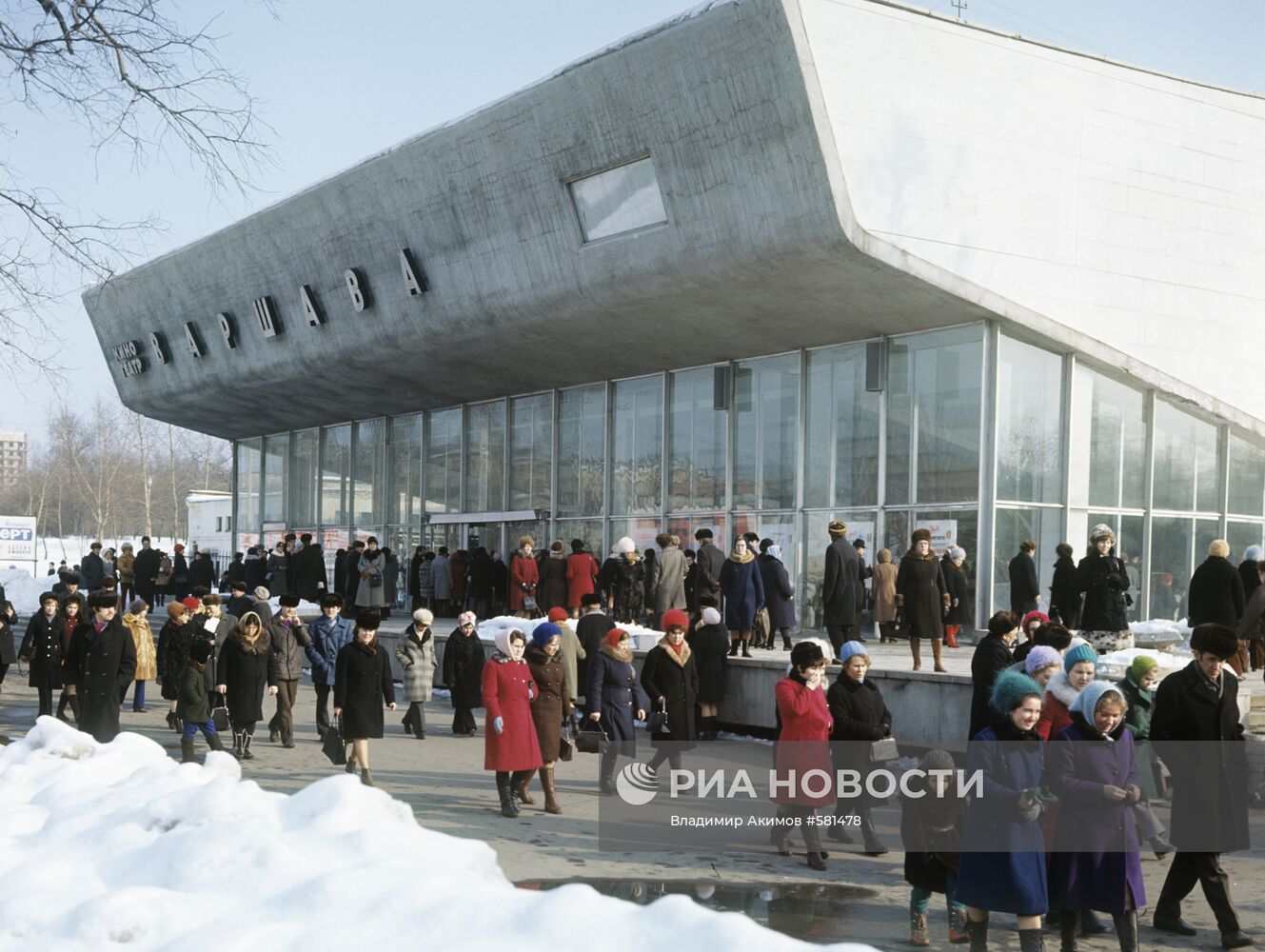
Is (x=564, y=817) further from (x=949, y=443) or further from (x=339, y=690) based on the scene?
(x=949, y=443)

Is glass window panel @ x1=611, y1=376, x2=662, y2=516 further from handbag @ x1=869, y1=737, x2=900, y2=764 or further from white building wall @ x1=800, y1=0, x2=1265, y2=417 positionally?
handbag @ x1=869, y1=737, x2=900, y2=764

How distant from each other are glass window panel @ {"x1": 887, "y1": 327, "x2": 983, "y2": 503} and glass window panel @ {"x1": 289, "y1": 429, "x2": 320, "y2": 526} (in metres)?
20.5

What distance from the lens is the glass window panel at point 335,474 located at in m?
36.8

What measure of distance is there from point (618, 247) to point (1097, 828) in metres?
15.4

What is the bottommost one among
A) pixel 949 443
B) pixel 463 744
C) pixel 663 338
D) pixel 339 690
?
pixel 463 744

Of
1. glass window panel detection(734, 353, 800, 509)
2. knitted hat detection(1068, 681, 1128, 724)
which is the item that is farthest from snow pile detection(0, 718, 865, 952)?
glass window panel detection(734, 353, 800, 509)

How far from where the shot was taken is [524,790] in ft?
38.4

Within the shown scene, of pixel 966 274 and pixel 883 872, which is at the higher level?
pixel 966 274

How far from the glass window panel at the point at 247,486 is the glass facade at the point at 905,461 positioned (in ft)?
45.4

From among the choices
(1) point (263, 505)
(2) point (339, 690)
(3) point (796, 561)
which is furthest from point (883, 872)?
(1) point (263, 505)

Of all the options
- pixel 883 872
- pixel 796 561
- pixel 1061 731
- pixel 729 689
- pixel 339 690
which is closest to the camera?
pixel 1061 731

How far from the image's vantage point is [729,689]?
16.7 m

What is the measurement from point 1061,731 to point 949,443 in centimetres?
1393

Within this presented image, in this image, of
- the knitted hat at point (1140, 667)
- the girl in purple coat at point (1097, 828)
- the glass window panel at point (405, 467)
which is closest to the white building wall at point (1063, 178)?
the knitted hat at point (1140, 667)
